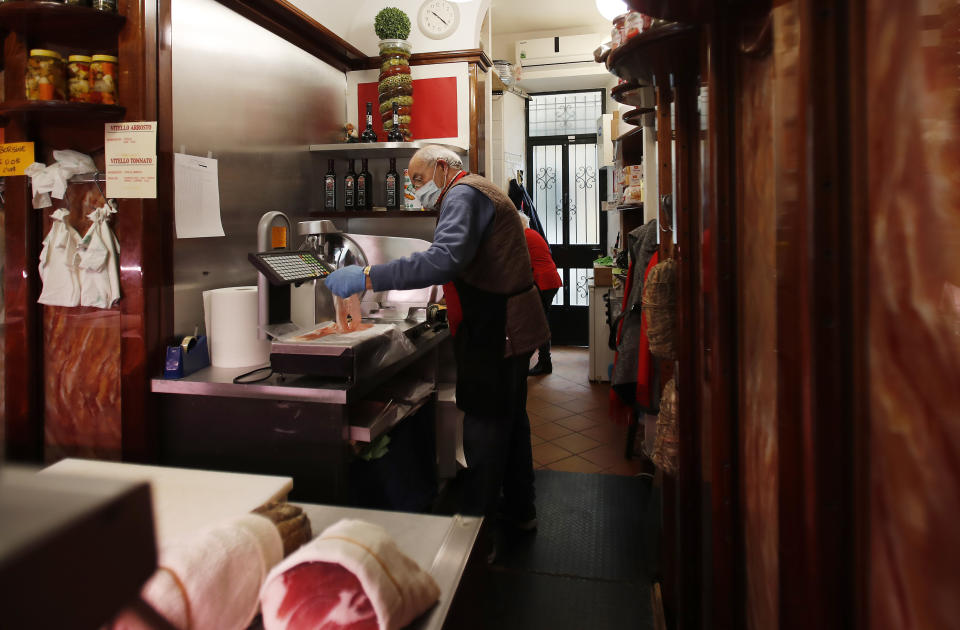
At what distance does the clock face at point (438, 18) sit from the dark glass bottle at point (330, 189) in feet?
3.51

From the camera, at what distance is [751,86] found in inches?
43.7

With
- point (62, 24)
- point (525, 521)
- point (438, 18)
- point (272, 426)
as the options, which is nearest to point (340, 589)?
point (272, 426)

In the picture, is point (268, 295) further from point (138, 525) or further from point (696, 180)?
point (138, 525)

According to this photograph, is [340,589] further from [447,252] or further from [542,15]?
[542,15]

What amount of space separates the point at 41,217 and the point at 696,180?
2.17 metres

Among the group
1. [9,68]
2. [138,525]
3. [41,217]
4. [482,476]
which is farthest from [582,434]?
[138,525]

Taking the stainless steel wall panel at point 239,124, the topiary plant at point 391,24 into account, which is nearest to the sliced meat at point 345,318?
the stainless steel wall panel at point 239,124

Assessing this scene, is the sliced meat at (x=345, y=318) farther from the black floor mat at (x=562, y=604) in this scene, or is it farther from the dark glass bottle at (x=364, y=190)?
the dark glass bottle at (x=364, y=190)

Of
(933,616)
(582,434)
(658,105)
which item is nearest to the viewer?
(933,616)

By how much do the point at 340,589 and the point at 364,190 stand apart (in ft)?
11.3

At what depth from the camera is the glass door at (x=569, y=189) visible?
25.4 ft

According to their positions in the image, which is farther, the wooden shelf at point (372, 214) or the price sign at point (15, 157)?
the wooden shelf at point (372, 214)

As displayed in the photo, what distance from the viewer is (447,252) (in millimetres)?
2236

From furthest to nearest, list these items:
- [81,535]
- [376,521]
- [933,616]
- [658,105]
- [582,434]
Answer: [582,434], [658,105], [376,521], [933,616], [81,535]
